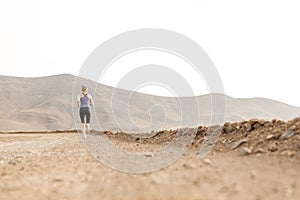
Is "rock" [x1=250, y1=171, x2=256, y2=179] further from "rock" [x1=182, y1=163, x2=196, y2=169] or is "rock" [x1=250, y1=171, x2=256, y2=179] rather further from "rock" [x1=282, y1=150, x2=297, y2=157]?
"rock" [x1=282, y1=150, x2=297, y2=157]

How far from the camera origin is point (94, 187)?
677cm

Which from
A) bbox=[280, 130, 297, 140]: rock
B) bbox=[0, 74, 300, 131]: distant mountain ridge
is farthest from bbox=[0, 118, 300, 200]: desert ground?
bbox=[0, 74, 300, 131]: distant mountain ridge

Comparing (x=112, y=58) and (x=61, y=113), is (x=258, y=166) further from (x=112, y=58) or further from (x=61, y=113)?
(x=61, y=113)

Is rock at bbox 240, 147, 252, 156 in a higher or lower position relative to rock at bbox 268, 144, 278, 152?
lower

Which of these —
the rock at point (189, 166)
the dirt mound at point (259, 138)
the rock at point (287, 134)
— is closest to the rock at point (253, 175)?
the rock at point (189, 166)

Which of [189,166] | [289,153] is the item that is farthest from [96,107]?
[189,166]

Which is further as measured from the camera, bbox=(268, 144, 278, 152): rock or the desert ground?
bbox=(268, 144, 278, 152): rock

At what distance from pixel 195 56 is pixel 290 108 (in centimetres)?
15819

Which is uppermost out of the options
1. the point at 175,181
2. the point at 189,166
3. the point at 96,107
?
the point at 96,107

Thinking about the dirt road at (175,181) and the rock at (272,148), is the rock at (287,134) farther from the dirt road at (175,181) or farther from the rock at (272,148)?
the dirt road at (175,181)

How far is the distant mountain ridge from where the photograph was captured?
113m

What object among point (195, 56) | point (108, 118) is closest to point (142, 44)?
point (195, 56)

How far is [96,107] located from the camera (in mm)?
128250

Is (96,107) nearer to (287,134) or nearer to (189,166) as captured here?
(287,134)
